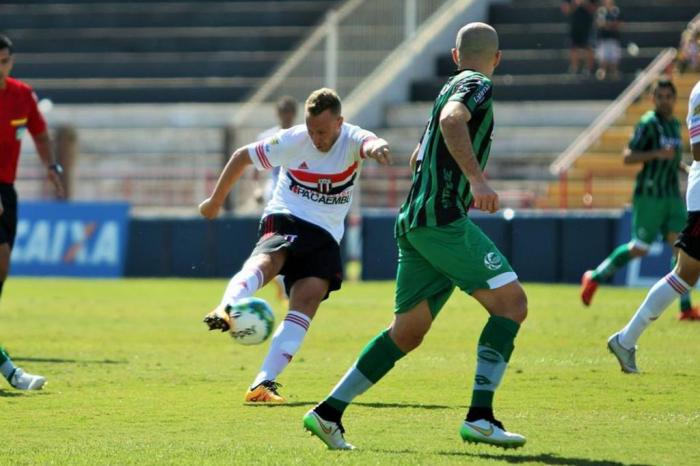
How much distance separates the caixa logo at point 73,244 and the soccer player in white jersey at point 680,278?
16.3 metres

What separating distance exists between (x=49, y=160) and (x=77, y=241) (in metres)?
14.4

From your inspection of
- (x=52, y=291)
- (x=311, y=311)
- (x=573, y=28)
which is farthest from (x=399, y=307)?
(x=573, y=28)

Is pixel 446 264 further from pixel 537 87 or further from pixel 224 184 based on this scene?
pixel 537 87

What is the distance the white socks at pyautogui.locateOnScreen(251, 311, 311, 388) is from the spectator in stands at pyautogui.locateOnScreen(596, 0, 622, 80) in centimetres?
2275

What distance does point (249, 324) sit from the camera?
8.73m

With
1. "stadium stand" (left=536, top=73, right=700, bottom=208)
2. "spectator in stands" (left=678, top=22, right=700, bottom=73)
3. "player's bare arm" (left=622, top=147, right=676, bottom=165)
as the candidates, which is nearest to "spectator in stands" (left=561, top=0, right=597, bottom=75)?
"spectator in stands" (left=678, top=22, right=700, bottom=73)

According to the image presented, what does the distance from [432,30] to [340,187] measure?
23048 millimetres

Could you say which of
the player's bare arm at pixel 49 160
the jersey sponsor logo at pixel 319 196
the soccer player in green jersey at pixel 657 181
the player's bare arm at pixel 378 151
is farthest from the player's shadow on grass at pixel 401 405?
the soccer player in green jersey at pixel 657 181

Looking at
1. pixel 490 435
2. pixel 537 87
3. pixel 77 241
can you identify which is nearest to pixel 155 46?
pixel 537 87

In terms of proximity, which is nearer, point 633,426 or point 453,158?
point 453,158

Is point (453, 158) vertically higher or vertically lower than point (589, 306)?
higher

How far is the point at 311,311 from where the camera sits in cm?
1023

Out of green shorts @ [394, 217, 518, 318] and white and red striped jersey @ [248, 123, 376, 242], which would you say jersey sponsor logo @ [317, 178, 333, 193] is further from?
green shorts @ [394, 217, 518, 318]

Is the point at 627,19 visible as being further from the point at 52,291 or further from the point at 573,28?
the point at 52,291
